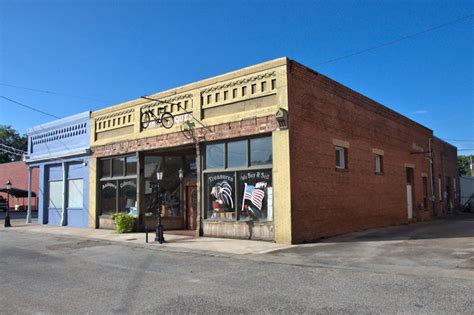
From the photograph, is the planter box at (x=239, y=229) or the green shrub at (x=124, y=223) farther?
the green shrub at (x=124, y=223)

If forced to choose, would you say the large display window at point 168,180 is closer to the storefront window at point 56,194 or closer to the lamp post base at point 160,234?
the lamp post base at point 160,234

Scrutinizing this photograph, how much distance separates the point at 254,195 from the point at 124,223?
23.8 feet

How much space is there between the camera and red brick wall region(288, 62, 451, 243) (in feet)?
47.3

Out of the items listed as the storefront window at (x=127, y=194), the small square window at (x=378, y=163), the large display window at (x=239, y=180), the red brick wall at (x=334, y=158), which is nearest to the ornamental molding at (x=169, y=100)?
the large display window at (x=239, y=180)

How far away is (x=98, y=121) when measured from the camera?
22.4 m

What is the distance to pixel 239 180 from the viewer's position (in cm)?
1555

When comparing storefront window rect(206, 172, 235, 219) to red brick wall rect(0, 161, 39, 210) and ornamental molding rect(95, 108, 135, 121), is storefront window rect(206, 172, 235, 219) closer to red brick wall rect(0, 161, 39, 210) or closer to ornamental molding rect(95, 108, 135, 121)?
ornamental molding rect(95, 108, 135, 121)

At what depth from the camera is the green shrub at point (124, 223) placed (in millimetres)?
19109

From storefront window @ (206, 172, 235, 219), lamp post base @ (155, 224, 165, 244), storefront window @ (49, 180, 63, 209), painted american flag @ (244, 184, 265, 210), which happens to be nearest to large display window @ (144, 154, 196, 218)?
storefront window @ (206, 172, 235, 219)

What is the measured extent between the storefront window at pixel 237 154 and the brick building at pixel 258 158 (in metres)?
0.04

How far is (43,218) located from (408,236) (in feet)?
69.5

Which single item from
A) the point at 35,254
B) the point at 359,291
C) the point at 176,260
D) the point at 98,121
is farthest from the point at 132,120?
the point at 359,291

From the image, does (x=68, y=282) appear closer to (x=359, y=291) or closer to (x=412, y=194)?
(x=359, y=291)

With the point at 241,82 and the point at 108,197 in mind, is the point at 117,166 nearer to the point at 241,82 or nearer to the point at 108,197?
the point at 108,197
